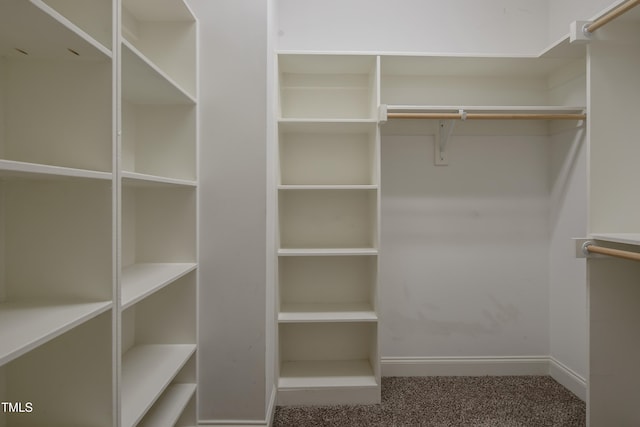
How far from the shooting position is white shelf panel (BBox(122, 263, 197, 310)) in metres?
1.19

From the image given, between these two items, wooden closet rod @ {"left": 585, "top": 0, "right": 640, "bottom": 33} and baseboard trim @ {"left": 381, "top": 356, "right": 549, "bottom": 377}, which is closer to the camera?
wooden closet rod @ {"left": 585, "top": 0, "right": 640, "bottom": 33}

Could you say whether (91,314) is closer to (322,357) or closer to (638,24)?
(322,357)

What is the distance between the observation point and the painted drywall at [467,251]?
8.00ft

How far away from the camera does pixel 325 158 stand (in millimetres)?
2387

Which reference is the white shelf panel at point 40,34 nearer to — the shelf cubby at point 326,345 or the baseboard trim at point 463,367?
the shelf cubby at point 326,345

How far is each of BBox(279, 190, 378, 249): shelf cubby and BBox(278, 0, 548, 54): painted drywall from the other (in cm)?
97

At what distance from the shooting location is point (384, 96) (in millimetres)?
2408

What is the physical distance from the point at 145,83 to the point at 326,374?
1.82m

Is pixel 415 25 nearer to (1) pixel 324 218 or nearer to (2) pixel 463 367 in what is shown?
(1) pixel 324 218

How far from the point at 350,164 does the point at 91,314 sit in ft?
5.81

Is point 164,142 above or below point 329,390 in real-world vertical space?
above

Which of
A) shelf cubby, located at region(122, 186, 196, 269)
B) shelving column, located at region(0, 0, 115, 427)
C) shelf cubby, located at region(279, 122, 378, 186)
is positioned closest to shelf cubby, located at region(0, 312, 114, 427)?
shelving column, located at region(0, 0, 115, 427)

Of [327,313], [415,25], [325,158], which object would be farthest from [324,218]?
[415,25]

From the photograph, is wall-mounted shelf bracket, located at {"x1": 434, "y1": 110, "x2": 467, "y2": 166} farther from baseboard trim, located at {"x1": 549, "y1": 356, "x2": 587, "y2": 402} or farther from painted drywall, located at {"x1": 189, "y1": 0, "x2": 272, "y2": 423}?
baseboard trim, located at {"x1": 549, "y1": 356, "x2": 587, "y2": 402}
